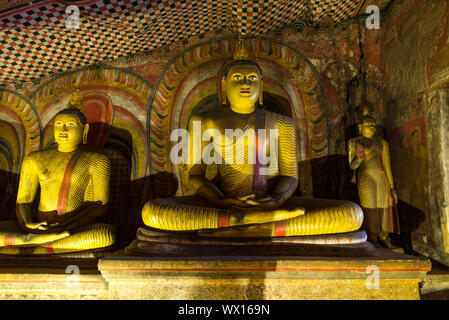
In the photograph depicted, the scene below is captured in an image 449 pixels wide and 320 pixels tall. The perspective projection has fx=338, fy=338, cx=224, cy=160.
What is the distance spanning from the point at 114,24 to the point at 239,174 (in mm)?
2295

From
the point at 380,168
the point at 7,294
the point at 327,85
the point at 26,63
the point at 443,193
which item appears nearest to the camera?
the point at 7,294

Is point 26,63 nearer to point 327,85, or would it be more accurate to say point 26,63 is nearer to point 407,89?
point 327,85

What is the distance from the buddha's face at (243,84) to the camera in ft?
11.4

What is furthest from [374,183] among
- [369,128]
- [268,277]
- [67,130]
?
[67,130]

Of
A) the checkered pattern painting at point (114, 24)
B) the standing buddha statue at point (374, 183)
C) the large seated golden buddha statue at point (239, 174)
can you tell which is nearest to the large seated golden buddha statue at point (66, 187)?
the checkered pattern painting at point (114, 24)

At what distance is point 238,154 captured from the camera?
3.40 meters

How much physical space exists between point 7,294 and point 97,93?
268 cm

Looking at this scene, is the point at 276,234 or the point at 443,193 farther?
the point at 443,193

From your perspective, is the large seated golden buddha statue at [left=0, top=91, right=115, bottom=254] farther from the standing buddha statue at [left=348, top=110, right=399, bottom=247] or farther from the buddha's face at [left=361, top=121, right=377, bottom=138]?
the buddha's face at [left=361, top=121, right=377, bottom=138]

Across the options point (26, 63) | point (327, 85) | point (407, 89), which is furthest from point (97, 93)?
point (407, 89)

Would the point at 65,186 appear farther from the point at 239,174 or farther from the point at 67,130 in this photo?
the point at 239,174

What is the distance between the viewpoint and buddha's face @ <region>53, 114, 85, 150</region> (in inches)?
143

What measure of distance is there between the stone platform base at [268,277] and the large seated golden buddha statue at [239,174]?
447mm

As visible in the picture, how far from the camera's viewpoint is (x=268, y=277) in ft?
7.36
